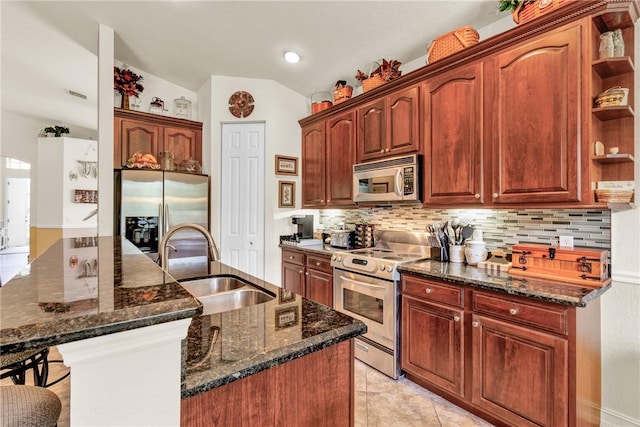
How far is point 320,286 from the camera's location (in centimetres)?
317

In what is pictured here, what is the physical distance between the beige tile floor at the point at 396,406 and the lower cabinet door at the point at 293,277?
1239mm

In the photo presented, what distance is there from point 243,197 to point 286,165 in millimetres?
679

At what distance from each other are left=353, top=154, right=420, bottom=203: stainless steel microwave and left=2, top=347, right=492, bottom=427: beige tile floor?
1.44 metres

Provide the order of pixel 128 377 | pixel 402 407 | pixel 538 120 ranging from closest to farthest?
pixel 128 377
pixel 538 120
pixel 402 407

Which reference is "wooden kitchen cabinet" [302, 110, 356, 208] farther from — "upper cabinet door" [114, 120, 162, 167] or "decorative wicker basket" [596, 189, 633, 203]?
"decorative wicker basket" [596, 189, 633, 203]

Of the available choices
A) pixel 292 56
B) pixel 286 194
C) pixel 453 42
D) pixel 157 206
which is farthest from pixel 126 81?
pixel 453 42

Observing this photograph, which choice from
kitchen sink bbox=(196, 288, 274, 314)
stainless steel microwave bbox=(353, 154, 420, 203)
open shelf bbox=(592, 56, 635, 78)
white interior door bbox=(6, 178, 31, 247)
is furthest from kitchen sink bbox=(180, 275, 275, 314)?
white interior door bbox=(6, 178, 31, 247)

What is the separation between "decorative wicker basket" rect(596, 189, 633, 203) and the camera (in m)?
1.66

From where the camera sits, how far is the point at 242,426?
2.35 feet

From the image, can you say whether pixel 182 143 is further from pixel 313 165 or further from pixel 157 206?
pixel 313 165

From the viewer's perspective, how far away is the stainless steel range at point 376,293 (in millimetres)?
2361

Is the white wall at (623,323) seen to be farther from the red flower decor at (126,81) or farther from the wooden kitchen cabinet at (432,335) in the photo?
the red flower decor at (126,81)

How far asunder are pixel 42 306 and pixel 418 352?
2.24m

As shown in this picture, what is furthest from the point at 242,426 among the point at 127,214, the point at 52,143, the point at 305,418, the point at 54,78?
the point at 52,143
